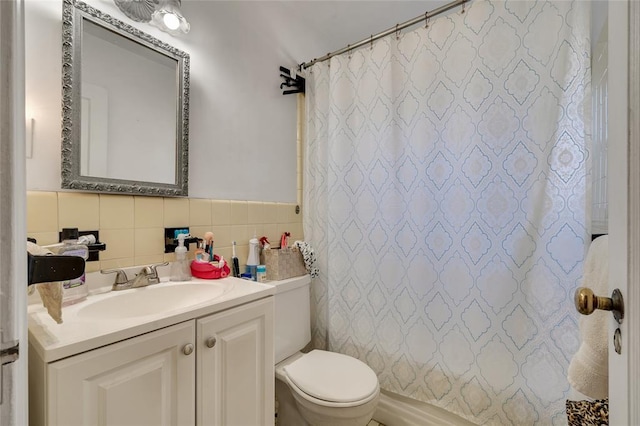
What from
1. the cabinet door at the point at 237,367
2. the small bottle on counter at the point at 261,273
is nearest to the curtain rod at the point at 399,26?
the small bottle on counter at the point at 261,273

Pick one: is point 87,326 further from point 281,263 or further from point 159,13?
point 159,13

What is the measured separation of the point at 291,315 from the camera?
149cm

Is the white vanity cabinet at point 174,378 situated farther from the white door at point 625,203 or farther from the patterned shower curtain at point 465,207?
the white door at point 625,203

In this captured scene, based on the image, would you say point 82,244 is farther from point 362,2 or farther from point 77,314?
point 362,2

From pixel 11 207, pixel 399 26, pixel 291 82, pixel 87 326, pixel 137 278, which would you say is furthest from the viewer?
pixel 291 82

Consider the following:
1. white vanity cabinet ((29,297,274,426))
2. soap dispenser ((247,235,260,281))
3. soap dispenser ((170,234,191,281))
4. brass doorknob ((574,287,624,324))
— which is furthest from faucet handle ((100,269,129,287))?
brass doorknob ((574,287,624,324))

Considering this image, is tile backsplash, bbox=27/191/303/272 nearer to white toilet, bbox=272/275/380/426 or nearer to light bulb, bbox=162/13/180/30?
white toilet, bbox=272/275/380/426

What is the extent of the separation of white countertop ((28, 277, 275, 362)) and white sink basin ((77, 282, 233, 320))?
0.07 ft

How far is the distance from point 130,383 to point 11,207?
2.00 feet

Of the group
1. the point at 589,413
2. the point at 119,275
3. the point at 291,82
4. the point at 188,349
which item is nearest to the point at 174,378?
the point at 188,349

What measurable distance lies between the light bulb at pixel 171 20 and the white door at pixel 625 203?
1.38 meters

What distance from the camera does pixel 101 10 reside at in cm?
105

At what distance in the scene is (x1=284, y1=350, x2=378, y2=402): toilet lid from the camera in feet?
3.80

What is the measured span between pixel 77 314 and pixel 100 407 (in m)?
0.29
